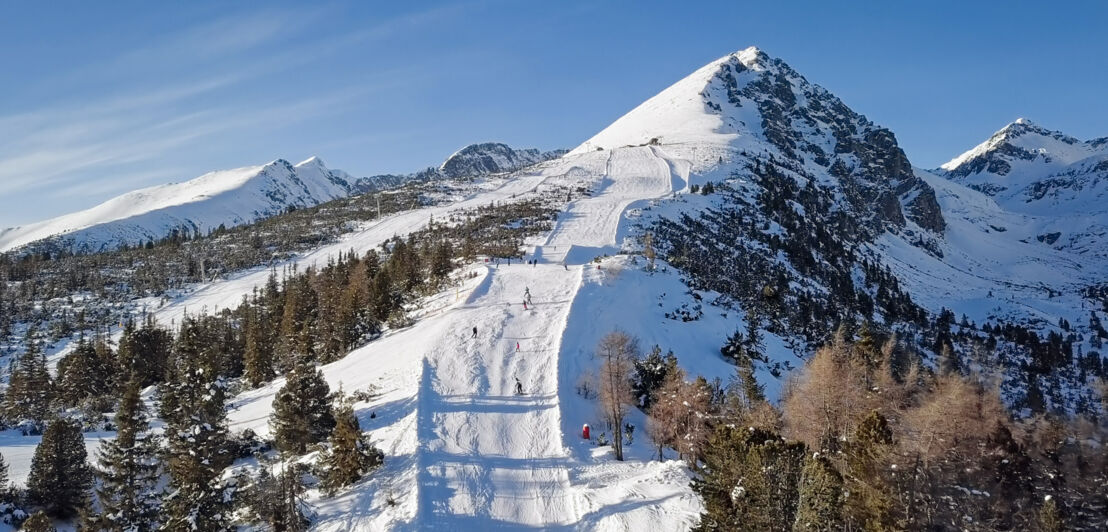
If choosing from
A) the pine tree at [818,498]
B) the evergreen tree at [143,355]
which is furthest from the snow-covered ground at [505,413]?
the evergreen tree at [143,355]

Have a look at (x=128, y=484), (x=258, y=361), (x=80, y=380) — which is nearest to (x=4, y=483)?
(x=128, y=484)

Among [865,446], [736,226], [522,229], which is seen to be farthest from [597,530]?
[736,226]

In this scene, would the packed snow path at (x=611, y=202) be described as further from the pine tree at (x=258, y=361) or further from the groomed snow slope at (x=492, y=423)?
the pine tree at (x=258, y=361)

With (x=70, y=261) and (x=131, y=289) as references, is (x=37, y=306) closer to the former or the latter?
(x=131, y=289)

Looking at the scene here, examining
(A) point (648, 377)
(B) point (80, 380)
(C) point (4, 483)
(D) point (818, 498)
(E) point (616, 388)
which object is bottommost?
(C) point (4, 483)

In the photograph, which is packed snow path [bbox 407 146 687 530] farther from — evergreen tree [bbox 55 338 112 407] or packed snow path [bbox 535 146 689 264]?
evergreen tree [bbox 55 338 112 407]

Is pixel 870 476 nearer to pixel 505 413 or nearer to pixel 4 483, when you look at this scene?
pixel 505 413
